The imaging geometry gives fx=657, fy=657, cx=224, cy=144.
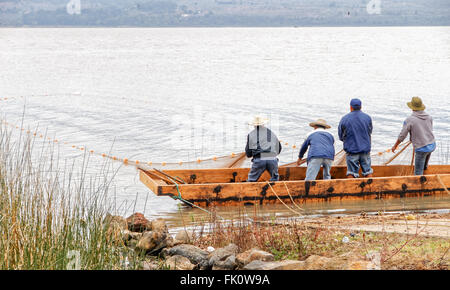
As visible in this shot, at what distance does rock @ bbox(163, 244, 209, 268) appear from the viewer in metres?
7.66

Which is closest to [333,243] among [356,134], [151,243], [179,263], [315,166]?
[179,263]

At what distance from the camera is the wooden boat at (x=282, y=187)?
11133 mm

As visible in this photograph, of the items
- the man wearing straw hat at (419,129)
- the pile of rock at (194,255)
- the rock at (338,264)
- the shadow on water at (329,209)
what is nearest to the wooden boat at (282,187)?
the shadow on water at (329,209)

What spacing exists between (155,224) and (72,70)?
48.5 m

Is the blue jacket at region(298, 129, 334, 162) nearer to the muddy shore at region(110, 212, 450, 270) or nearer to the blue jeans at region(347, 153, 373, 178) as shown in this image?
the blue jeans at region(347, 153, 373, 178)

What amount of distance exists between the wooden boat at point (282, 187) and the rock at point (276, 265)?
4.48 metres

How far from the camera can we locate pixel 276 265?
6.30 meters

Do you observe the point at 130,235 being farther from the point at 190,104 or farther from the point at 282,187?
the point at 190,104

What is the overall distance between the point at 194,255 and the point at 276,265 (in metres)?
1.68

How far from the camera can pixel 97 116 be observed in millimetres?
26984

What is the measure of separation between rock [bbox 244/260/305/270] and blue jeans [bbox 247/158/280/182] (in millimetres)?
4736

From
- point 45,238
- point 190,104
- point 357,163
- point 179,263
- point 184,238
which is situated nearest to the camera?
point 45,238

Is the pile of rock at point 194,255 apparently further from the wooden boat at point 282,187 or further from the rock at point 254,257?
the wooden boat at point 282,187

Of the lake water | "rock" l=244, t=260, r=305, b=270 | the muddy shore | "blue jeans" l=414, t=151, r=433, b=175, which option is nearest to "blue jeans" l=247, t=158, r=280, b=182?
the lake water
